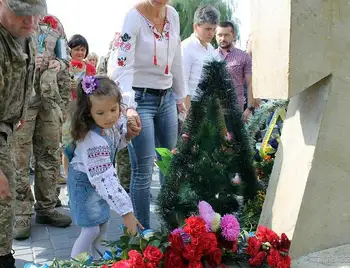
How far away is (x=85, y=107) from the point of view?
2.61m

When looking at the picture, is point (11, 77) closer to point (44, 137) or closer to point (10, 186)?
point (10, 186)

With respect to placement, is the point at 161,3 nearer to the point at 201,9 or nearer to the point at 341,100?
the point at 341,100

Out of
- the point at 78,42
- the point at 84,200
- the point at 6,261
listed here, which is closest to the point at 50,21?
the point at 84,200

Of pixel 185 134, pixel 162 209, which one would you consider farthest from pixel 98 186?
pixel 185 134

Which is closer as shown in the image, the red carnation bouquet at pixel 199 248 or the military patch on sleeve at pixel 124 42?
the red carnation bouquet at pixel 199 248

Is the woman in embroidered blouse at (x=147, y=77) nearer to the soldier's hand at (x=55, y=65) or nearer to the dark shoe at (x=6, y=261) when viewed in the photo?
the dark shoe at (x=6, y=261)

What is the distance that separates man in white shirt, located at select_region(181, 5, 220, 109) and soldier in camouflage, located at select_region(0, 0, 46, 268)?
8.36 feet

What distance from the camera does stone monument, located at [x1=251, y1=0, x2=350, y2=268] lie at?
1.95 m

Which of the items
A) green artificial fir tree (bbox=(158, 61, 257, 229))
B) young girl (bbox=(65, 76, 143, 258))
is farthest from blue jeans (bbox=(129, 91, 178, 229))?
green artificial fir tree (bbox=(158, 61, 257, 229))

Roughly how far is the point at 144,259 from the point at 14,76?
1.14 m

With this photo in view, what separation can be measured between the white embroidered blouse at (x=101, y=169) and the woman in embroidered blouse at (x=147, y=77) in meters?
0.34

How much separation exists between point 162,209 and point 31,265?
A: 2.20 ft

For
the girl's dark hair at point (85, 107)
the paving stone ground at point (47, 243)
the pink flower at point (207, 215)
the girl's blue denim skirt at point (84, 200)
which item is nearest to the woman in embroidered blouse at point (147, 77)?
the girl's dark hair at point (85, 107)

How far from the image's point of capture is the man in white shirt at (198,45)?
5066mm
